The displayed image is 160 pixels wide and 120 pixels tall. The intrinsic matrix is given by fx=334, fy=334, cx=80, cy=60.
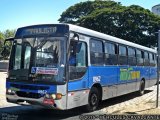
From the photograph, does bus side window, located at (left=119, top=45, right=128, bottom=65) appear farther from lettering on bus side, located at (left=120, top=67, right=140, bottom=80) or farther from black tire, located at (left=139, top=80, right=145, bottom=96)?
black tire, located at (left=139, top=80, right=145, bottom=96)

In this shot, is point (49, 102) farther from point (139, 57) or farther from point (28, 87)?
point (139, 57)

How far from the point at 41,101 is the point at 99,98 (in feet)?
10.2

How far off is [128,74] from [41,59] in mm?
6652

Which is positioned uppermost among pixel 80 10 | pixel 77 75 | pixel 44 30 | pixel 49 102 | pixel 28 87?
pixel 80 10

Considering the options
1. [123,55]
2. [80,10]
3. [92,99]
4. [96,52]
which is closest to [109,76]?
[96,52]

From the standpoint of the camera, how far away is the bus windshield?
33.3 feet

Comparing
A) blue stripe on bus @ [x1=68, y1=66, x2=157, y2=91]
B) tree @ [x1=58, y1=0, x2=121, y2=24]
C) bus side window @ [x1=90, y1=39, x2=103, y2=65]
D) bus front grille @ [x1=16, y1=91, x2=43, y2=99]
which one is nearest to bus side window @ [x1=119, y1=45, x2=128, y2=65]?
blue stripe on bus @ [x1=68, y1=66, x2=157, y2=91]

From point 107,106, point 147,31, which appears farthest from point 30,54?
point 147,31

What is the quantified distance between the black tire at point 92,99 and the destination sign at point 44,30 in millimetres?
2636

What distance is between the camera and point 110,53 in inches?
537

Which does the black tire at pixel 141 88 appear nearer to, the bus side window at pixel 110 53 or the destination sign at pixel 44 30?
the bus side window at pixel 110 53

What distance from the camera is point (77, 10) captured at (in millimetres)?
59406

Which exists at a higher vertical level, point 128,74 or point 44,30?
point 44,30

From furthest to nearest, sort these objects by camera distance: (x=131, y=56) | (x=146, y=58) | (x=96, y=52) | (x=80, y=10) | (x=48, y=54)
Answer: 1. (x=80, y=10)
2. (x=146, y=58)
3. (x=131, y=56)
4. (x=96, y=52)
5. (x=48, y=54)
